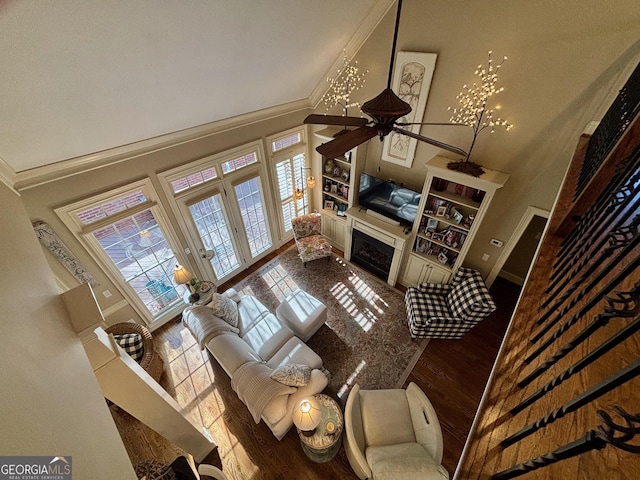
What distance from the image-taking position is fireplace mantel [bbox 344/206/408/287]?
4.28 meters

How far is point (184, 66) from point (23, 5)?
44.3 inches

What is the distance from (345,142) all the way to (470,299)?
310 cm

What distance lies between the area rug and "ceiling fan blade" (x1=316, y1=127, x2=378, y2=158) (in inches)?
124

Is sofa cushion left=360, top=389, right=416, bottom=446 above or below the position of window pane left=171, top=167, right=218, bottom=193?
below

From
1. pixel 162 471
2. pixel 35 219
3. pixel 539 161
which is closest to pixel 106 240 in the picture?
pixel 35 219

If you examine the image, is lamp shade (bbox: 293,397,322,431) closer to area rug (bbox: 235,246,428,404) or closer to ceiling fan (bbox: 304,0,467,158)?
area rug (bbox: 235,246,428,404)

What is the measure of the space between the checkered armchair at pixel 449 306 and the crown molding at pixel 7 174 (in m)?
4.79

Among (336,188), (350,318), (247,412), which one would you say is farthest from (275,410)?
(336,188)

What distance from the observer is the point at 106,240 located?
11.0ft

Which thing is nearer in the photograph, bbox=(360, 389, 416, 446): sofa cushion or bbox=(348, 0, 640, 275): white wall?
bbox=(348, 0, 640, 275): white wall

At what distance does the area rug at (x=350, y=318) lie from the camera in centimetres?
366

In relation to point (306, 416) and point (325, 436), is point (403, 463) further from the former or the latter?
point (306, 416)

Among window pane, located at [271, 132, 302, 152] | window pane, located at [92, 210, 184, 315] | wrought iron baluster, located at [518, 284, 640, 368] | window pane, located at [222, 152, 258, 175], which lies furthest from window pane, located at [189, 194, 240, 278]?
wrought iron baluster, located at [518, 284, 640, 368]

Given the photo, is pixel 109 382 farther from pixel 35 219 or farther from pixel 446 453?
pixel 446 453
